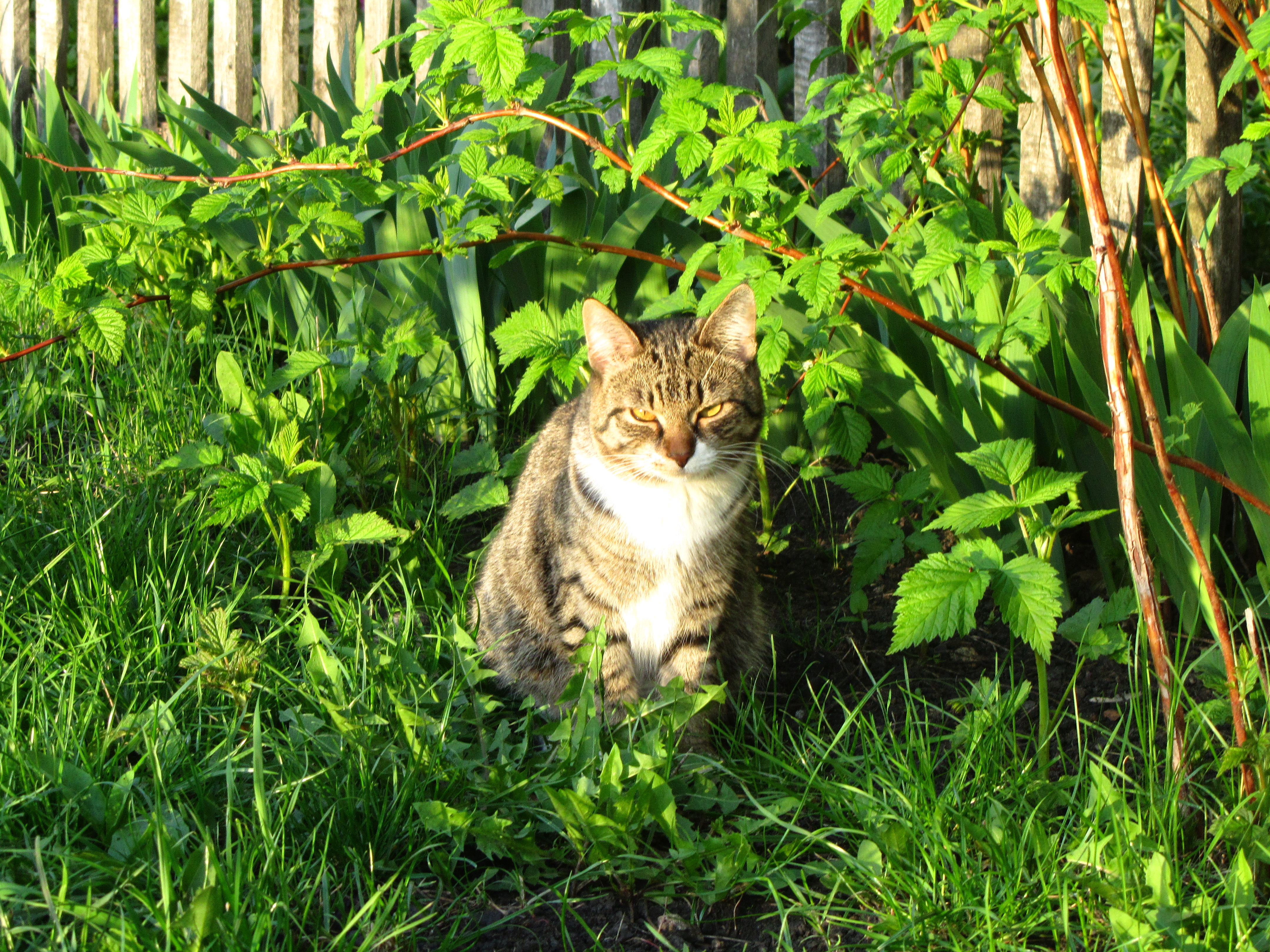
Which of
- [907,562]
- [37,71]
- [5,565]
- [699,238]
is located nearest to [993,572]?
[907,562]

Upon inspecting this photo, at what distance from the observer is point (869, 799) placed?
6.45 ft

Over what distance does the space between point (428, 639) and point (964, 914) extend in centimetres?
140

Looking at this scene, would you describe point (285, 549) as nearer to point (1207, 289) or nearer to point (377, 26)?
point (1207, 289)

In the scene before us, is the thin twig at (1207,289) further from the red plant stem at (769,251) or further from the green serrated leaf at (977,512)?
the green serrated leaf at (977,512)

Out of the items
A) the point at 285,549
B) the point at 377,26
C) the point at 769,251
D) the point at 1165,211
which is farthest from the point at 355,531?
the point at 377,26

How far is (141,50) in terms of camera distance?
17.8 ft

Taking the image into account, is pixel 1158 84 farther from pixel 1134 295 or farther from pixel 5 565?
pixel 5 565

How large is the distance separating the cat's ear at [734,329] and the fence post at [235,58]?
131 inches

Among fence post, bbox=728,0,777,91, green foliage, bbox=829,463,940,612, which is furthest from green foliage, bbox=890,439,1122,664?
fence post, bbox=728,0,777,91

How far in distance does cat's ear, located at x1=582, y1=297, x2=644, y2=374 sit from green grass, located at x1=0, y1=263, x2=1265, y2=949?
72 centimetres

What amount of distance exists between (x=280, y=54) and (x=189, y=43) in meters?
0.75

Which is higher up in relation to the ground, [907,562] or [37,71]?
[37,71]

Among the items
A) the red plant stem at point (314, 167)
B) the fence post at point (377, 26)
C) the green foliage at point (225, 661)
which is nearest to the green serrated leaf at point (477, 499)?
the green foliage at point (225, 661)

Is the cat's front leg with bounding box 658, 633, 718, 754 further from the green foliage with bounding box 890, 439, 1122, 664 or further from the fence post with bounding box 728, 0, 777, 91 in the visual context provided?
the fence post with bounding box 728, 0, 777, 91
